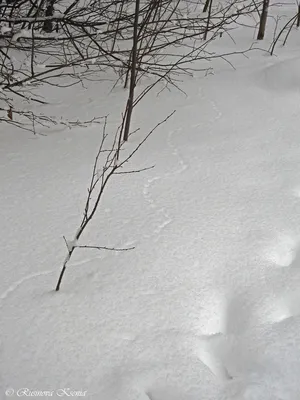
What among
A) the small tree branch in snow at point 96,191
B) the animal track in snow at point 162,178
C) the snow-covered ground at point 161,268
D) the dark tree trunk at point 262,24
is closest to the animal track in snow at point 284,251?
the snow-covered ground at point 161,268

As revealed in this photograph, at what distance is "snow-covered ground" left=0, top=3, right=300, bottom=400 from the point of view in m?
1.63

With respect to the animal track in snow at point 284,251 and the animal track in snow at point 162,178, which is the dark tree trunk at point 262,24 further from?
the animal track in snow at point 284,251

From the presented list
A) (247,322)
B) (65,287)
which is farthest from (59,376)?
(247,322)

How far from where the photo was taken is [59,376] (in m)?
1.62

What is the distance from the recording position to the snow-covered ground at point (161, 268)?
163cm

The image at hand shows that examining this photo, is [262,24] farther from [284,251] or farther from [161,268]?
[161,268]

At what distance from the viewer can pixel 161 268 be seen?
7.13 feet

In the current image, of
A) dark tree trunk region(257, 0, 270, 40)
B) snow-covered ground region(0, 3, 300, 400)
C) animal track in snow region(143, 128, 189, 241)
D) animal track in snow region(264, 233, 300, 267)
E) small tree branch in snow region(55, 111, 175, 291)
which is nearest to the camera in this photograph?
snow-covered ground region(0, 3, 300, 400)

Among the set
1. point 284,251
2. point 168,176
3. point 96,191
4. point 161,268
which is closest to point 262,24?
point 168,176

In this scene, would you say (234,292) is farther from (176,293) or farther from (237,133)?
(237,133)

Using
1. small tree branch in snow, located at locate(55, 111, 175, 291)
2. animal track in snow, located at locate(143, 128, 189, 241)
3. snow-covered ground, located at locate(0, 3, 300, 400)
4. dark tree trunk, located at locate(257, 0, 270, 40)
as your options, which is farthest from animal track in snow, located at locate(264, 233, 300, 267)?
dark tree trunk, located at locate(257, 0, 270, 40)

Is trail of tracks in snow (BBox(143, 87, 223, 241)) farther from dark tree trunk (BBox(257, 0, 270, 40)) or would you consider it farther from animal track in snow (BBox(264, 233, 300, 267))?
dark tree trunk (BBox(257, 0, 270, 40))

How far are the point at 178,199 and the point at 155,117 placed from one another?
151 centimetres

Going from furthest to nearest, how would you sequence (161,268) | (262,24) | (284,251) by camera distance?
(262,24) → (284,251) → (161,268)
